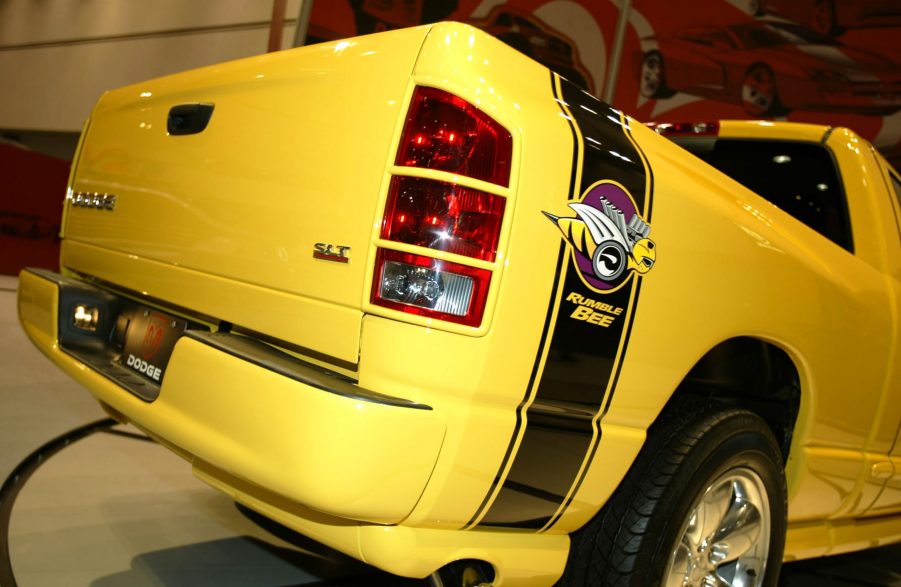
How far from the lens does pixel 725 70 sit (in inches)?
302

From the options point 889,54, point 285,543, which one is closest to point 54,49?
point 889,54

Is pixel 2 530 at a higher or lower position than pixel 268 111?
lower

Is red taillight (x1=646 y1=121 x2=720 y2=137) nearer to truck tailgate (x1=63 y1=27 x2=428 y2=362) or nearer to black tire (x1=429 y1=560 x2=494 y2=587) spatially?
truck tailgate (x1=63 y1=27 x2=428 y2=362)

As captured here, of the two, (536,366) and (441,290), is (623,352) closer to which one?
(536,366)

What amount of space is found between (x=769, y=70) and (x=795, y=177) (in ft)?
16.9

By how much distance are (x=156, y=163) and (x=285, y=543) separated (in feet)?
4.73

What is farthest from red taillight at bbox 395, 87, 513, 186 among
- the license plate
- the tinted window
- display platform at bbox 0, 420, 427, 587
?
the tinted window

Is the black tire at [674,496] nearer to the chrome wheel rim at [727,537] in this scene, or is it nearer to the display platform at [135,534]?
the chrome wheel rim at [727,537]

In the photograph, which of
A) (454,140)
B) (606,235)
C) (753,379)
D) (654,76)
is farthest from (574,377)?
(654,76)

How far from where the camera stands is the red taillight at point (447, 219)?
1408 millimetres

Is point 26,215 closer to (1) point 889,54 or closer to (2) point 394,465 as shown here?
(1) point 889,54

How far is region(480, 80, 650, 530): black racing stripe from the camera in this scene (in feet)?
5.00

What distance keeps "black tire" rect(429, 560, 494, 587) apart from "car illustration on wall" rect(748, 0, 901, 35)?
7.01 meters

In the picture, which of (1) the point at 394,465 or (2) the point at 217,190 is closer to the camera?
(1) the point at 394,465
